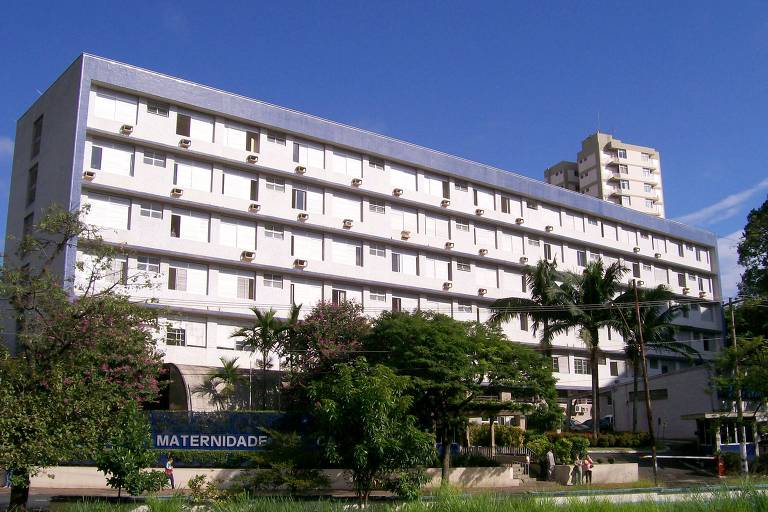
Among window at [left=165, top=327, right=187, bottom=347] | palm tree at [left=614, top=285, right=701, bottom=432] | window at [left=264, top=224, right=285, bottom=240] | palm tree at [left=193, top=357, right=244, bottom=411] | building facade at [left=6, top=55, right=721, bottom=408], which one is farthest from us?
palm tree at [left=614, top=285, right=701, bottom=432]

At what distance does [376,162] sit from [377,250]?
5.68m

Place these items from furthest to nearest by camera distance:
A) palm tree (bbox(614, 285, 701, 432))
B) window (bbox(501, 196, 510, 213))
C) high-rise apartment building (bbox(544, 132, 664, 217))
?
1. high-rise apartment building (bbox(544, 132, 664, 217))
2. window (bbox(501, 196, 510, 213))
3. palm tree (bbox(614, 285, 701, 432))

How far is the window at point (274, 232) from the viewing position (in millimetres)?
45312

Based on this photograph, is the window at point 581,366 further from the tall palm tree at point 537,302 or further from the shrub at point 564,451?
the shrub at point 564,451

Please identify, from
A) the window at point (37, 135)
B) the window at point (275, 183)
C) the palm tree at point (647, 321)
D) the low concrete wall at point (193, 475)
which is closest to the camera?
the low concrete wall at point (193, 475)

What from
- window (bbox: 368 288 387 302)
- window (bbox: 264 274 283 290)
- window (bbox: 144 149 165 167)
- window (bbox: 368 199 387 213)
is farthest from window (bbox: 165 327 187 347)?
window (bbox: 368 199 387 213)

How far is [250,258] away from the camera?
43719mm

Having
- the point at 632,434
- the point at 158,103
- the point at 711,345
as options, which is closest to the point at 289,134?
the point at 158,103

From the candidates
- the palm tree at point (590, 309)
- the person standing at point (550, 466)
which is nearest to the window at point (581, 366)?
the palm tree at point (590, 309)

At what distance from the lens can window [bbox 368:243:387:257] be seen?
49.4 m

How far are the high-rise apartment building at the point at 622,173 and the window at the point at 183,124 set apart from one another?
208 feet

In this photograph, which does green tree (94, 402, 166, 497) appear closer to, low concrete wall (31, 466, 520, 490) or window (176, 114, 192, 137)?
low concrete wall (31, 466, 520, 490)

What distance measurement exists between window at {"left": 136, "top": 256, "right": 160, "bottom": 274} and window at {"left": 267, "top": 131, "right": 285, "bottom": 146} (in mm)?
9914

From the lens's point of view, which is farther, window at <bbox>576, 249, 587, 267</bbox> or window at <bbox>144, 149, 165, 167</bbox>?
window at <bbox>576, 249, 587, 267</bbox>
